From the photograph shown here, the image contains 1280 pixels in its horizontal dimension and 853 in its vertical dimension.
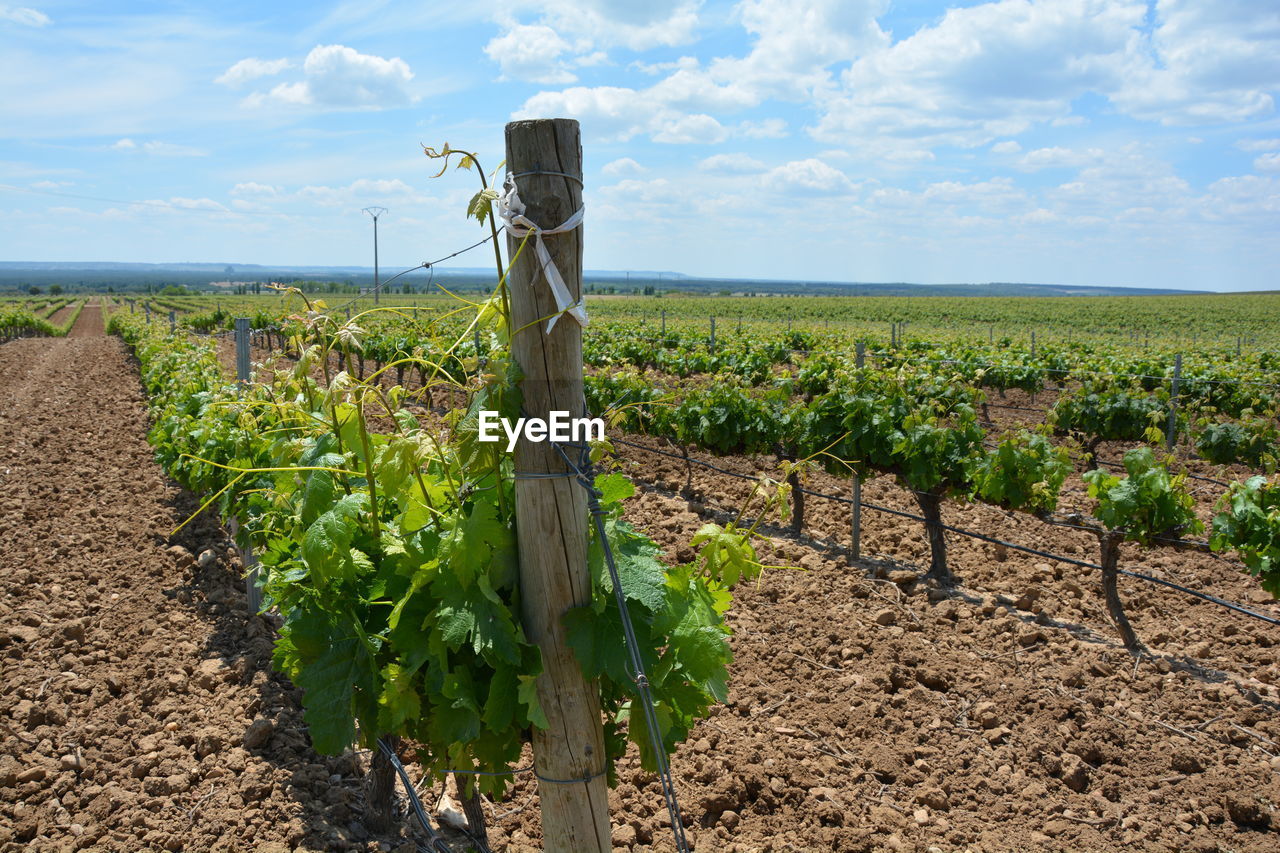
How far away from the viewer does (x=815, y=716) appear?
4.35m

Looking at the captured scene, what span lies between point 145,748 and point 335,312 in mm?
2868

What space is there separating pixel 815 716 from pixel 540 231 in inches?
133

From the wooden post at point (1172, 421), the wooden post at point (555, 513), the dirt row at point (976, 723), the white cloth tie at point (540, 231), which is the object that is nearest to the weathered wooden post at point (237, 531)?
the dirt row at point (976, 723)

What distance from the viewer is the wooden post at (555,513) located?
1854 millimetres

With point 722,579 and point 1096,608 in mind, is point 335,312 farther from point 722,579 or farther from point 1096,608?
point 1096,608

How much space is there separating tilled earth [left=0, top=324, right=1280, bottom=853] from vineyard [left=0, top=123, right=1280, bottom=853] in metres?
0.02

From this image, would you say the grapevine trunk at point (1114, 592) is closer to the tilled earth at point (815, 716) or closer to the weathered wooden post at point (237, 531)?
the tilled earth at point (815, 716)

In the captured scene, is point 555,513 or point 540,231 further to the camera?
point 555,513

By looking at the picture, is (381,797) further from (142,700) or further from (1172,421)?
(1172,421)

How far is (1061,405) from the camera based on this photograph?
1125 centimetres

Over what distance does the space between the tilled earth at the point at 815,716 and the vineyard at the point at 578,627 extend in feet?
0.07

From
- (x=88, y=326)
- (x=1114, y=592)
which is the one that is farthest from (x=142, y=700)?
(x=88, y=326)

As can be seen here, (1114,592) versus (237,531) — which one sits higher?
(237,531)

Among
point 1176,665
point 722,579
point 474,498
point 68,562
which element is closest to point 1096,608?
point 1176,665
